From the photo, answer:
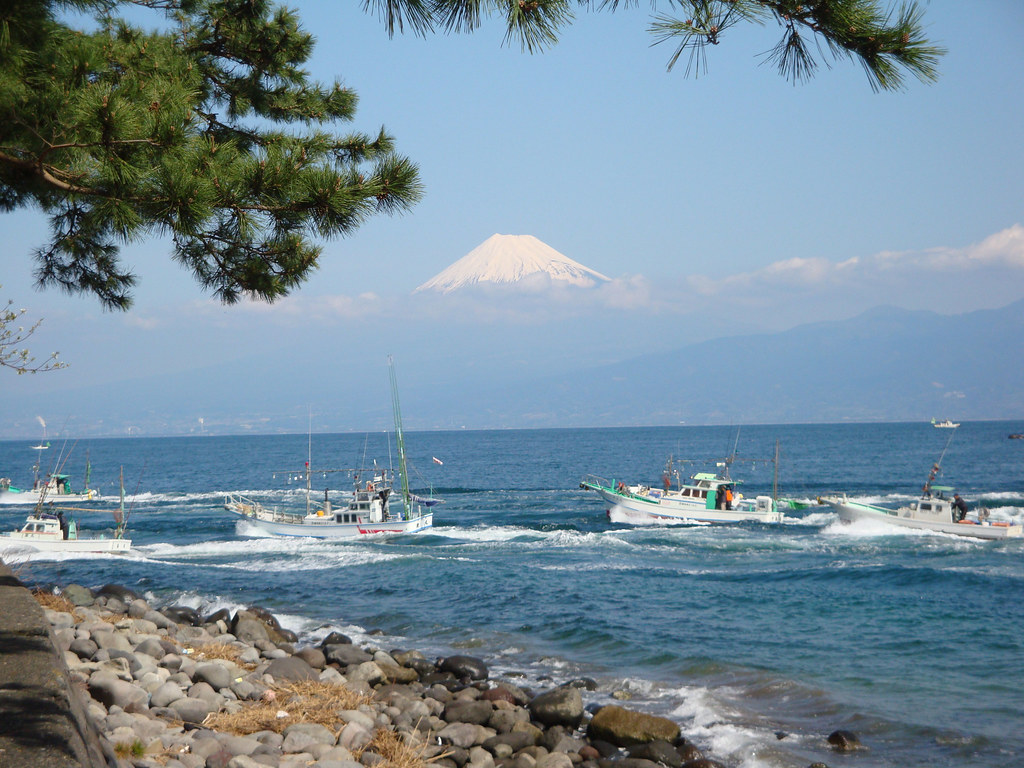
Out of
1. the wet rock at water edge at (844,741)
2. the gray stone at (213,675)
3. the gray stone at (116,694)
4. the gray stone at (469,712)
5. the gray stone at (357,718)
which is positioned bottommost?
the wet rock at water edge at (844,741)

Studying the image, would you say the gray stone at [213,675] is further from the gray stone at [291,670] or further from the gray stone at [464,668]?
the gray stone at [464,668]

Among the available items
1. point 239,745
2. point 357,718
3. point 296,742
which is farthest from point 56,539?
point 239,745

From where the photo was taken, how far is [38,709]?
19.2ft

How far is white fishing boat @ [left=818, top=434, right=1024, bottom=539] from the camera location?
3466 centimetres

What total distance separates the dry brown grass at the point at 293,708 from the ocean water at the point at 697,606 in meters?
4.48

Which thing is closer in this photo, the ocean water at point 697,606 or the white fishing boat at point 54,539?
the ocean water at point 697,606

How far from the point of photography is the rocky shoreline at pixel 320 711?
827 centimetres

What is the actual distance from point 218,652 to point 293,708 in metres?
3.21

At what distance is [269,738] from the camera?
8.67 m

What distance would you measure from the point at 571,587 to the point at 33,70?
2030 centimetres

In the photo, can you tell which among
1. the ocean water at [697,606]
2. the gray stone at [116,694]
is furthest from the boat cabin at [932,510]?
the gray stone at [116,694]

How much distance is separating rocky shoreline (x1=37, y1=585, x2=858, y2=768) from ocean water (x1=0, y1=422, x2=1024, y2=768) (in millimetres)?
1535

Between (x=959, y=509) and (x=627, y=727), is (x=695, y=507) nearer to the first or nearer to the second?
(x=959, y=509)

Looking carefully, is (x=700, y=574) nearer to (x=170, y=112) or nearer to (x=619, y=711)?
(x=619, y=711)
